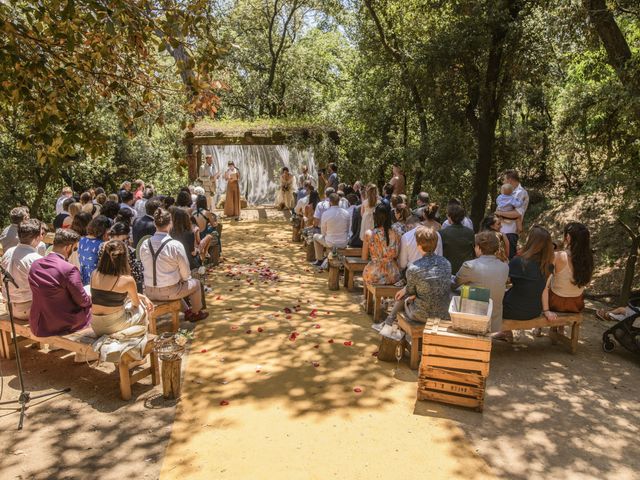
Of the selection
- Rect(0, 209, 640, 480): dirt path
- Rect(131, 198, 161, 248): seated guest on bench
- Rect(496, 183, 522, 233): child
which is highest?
Rect(496, 183, 522, 233): child

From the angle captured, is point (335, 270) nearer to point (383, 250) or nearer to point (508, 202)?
point (383, 250)

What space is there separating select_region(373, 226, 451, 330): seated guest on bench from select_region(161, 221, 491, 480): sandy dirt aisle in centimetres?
74

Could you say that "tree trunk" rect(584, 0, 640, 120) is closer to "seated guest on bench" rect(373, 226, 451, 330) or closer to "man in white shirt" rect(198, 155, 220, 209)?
"seated guest on bench" rect(373, 226, 451, 330)

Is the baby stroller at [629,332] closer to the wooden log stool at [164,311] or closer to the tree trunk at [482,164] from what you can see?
the wooden log stool at [164,311]

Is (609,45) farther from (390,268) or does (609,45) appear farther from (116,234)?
(116,234)

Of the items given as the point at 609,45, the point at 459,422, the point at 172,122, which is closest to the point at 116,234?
the point at 459,422

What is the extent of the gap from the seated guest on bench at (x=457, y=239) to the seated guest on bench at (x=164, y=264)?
3.59m

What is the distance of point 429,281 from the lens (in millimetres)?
5652

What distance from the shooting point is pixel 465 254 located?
7.24 m

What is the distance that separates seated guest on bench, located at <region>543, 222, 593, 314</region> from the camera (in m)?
6.12

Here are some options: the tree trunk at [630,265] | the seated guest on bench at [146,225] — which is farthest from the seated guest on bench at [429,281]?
the seated guest on bench at [146,225]

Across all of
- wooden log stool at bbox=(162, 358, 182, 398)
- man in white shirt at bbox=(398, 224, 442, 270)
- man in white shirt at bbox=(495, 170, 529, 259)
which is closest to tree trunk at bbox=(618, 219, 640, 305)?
man in white shirt at bbox=(495, 170, 529, 259)

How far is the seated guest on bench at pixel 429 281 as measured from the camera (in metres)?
5.66

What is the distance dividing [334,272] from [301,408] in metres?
4.16
